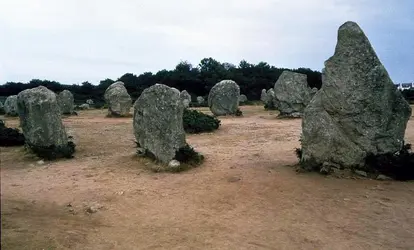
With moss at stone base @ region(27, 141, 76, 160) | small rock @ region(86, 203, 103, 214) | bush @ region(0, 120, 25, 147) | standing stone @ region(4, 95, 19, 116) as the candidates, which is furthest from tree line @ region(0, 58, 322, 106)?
small rock @ region(86, 203, 103, 214)

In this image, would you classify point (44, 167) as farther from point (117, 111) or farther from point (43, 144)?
point (117, 111)

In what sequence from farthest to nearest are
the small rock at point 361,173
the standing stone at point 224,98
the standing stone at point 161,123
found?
the standing stone at point 224,98 < the standing stone at point 161,123 < the small rock at point 361,173

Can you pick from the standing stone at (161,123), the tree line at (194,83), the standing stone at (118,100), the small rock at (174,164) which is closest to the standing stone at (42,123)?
the standing stone at (161,123)

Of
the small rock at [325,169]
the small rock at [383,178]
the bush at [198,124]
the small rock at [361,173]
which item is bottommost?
the small rock at [383,178]

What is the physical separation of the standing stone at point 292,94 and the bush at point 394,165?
12.3 m

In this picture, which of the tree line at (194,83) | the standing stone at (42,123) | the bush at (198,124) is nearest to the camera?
the standing stone at (42,123)

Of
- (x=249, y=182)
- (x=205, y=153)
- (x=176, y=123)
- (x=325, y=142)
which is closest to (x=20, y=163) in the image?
(x=176, y=123)

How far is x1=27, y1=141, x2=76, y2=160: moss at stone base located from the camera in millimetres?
10109

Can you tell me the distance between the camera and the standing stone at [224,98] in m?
22.1

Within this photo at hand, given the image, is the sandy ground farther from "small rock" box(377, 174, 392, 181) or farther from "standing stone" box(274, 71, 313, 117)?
"standing stone" box(274, 71, 313, 117)

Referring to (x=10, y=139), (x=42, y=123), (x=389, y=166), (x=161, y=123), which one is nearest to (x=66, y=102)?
(x=10, y=139)

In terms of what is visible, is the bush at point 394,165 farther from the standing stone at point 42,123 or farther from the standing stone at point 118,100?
the standing stone at point 118,100

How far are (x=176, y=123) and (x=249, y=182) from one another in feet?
8.39

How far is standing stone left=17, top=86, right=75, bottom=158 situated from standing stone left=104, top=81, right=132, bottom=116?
36.6 ft
